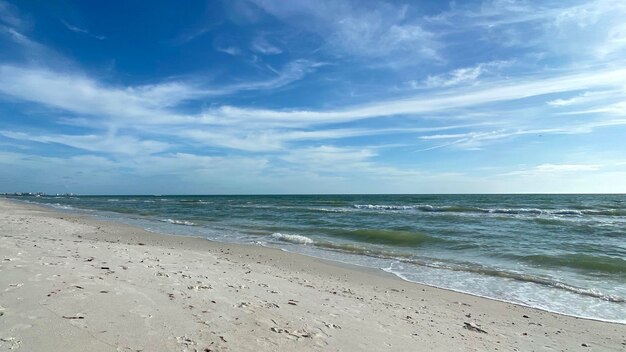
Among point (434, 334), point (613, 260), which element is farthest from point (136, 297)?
point (613, 260)

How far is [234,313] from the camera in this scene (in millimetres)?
4941

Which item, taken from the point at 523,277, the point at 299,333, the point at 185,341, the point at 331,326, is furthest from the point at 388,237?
the point at 185,341

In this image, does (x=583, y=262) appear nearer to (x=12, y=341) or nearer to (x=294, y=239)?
(x=294, y=239)

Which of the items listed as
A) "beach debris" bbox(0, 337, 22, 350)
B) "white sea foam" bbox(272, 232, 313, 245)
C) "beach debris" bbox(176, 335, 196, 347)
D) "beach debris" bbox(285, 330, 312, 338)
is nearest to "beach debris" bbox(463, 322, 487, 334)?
"beach debris" bbox(285, 330, 312, 338)

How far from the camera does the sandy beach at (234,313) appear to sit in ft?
12.8

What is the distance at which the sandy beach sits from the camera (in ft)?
12.8

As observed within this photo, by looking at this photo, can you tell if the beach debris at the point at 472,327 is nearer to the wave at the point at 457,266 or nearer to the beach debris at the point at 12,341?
the wave at the point at 457,266

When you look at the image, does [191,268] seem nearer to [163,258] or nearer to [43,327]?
[163,258]

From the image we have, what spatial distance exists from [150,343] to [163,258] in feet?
19.7

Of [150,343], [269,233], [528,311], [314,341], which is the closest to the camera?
[150,343]

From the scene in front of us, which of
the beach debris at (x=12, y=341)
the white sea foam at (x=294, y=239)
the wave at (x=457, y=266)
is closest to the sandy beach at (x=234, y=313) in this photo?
the beach debris at (x=12, y=341)

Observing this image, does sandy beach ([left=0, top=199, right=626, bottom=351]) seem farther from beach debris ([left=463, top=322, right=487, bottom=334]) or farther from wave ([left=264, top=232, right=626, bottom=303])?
wave ([left=264, top=232, right=626, bottom=303])

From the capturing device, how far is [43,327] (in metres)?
3.77

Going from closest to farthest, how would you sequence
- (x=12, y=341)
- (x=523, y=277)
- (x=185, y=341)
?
1. (x=12, y=341)
2. (x=185, y=341)
3. (x=523, y=277)
